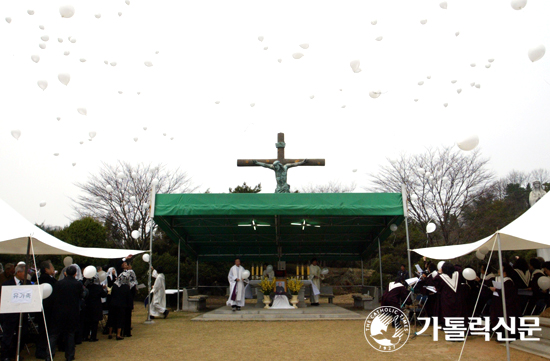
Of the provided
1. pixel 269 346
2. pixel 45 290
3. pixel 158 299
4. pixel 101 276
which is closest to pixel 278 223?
pixel 158 299

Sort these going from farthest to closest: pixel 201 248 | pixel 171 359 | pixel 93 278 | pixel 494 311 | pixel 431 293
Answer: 1. pixel 201 248
2. pixel 431 293
3. pixel 93 278
4. pixel 494 311
5. pixel 171 359

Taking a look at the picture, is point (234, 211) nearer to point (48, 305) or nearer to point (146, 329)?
point (146, 329)

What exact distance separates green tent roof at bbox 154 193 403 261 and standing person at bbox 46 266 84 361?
16.4 feet

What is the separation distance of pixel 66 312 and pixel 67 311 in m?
0.02

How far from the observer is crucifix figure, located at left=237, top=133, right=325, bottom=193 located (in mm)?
15448

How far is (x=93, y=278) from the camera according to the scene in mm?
9250

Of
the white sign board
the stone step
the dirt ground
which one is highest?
the white sign board

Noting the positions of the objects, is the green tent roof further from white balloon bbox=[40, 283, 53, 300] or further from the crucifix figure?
white balloon bbox=[40, 283, 53, 300]

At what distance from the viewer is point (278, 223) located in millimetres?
15320

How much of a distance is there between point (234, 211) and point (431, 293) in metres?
5.42

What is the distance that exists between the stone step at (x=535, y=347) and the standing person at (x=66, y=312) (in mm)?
7484

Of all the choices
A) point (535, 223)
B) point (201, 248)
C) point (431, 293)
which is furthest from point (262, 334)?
point (201, 248)

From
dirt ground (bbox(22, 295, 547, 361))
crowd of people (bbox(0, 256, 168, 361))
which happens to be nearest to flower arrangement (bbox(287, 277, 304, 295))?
dirt ground (bbox(22, 295, 547, 361))

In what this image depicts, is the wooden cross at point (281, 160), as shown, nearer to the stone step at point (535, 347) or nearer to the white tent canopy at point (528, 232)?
the white tent canopy at point (528, 232)
